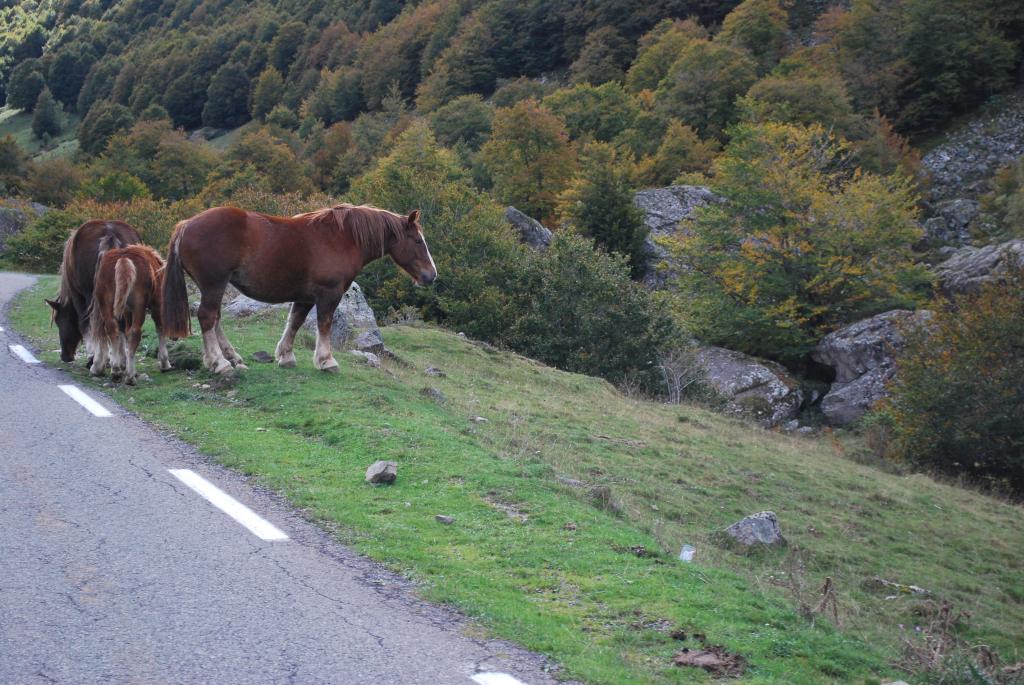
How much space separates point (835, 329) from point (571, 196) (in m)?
18.7

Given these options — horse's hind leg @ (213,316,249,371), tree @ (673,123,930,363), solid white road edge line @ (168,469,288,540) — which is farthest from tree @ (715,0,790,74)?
solid white road edge line @ (168,469,288,540)

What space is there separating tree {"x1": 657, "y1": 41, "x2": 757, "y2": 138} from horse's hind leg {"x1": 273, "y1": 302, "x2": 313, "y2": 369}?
65193 mm

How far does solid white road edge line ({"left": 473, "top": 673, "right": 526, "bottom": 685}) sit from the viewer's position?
4.36 metres

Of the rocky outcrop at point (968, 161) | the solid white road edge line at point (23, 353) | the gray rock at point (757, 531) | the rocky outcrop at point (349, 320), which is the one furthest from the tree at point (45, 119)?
the gray rock at point (757, 531)

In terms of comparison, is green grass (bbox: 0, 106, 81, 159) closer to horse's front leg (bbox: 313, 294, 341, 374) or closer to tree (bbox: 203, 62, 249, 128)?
tree (bbox: 203, 62, 249, 128)

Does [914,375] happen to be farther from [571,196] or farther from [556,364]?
[571,196]

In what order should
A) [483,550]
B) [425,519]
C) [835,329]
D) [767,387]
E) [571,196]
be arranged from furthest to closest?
[571,196]
[835,329]
[767,387]
[425,519]
[483,550]

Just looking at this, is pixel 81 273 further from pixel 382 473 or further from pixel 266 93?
pixel 266 93

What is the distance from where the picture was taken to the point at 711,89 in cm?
7506

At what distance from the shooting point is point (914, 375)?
24.9 m

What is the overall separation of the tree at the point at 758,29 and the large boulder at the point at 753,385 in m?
63.8

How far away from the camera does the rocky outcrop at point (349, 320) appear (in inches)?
668

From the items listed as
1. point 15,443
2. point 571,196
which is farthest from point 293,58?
point 15,443

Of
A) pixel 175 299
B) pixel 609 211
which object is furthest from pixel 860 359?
pixel 175 299
